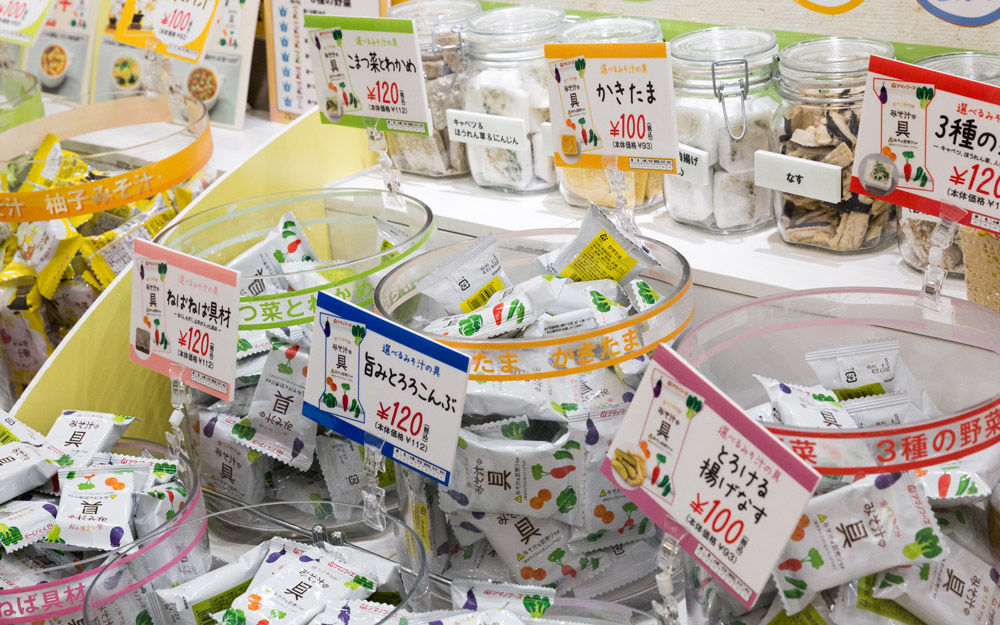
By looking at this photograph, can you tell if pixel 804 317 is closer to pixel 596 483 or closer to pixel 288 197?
pixel 596 483

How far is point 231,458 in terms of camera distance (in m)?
1.29

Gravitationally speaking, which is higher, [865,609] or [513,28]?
[513,28]

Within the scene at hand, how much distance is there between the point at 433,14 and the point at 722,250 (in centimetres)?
70

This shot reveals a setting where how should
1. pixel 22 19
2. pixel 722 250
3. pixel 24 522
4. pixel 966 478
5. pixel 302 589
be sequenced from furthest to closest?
pixel 22 19 → pixel 722 250 → pixel 24 522 → pixel 302 589 → pixel 966 478

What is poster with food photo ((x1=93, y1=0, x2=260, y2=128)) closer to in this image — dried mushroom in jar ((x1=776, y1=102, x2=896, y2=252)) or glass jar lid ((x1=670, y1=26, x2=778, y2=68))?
glass jar lid ((x1=670, y1=26, x2=778, y2=68))

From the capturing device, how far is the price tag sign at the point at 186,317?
1144 millimetres

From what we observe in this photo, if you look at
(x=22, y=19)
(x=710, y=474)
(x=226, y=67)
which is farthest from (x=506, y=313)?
(x=22, y=19)

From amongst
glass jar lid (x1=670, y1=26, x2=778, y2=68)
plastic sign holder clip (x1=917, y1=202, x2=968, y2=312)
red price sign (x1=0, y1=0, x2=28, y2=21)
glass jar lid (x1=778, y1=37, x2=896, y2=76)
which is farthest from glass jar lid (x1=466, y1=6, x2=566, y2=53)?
red price sign (x1=0, y1=0, x2=28, y2=21)

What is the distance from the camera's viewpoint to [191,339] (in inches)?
46.8

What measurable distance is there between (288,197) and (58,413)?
0.48 m

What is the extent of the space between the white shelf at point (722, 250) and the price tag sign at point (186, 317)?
19.1 inches

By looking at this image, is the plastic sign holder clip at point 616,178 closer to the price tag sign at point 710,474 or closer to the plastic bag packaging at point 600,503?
the plastic bag packaging at point 600,503

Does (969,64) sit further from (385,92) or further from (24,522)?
(24,522)

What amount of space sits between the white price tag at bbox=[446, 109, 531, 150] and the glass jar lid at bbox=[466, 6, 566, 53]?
0.36 feet
